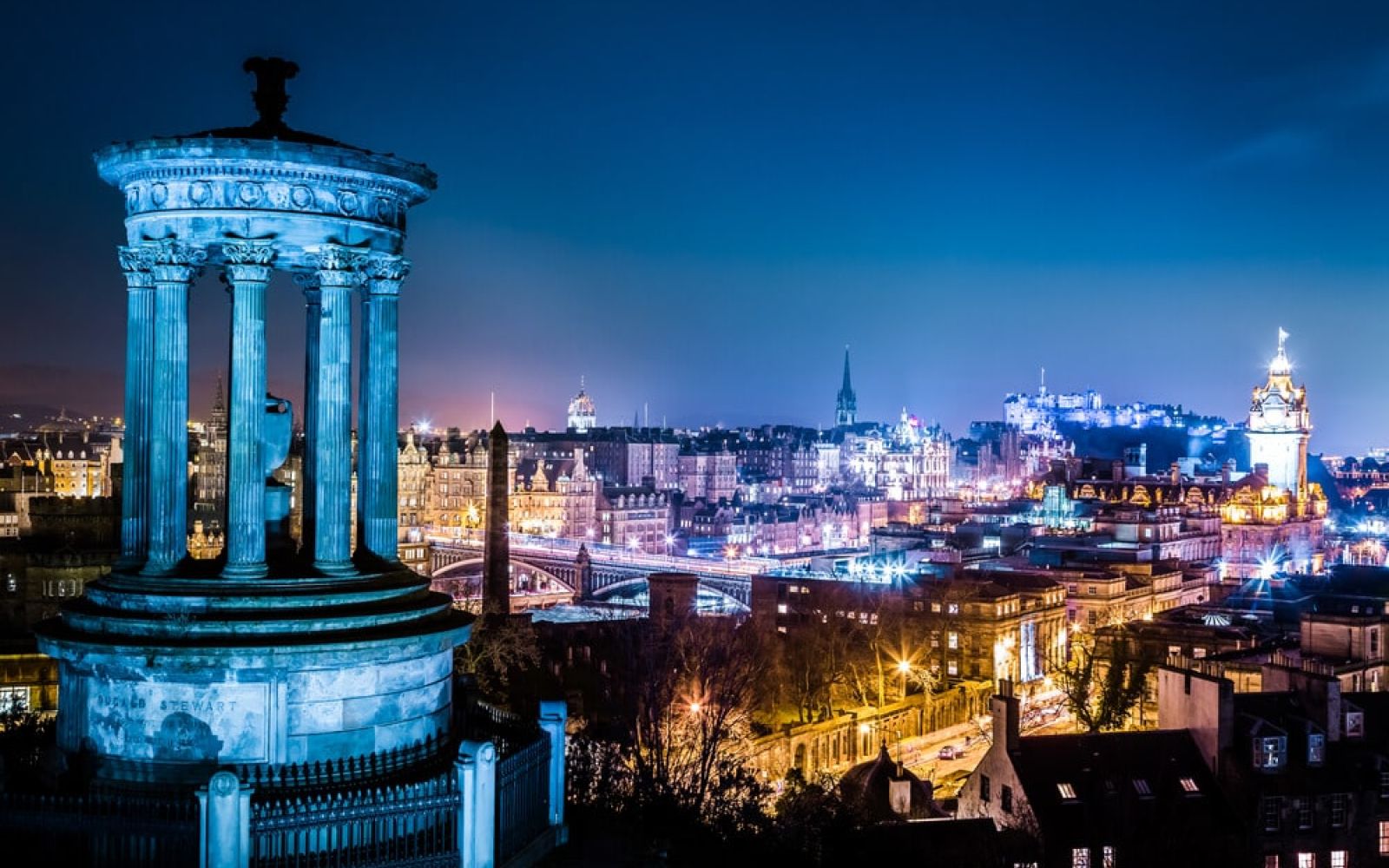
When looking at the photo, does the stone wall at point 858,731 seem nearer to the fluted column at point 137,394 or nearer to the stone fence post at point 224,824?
the fluted column at point 137,394

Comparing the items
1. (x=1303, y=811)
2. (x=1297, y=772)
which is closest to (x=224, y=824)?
(x=1297, y=772)

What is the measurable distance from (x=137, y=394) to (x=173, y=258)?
173 centimetres

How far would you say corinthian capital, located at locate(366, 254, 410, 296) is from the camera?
59.6 feet

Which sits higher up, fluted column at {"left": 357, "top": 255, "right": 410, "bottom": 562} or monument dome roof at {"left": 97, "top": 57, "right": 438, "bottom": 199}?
monument dome roof at {"left": 97, "top": 57, "right": 438, "bottom": 199}

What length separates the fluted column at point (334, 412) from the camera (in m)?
17.5

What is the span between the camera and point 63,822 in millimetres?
14641

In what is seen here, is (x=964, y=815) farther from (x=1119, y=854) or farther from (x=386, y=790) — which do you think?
(x=386, y=790)

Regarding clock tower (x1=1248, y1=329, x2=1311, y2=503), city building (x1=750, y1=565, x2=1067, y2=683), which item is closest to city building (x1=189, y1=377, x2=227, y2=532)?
city building (x1=750, y1=565, x2=1067, y2=683)

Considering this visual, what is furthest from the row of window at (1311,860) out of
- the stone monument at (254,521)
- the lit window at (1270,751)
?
the stone monument at (254,521)

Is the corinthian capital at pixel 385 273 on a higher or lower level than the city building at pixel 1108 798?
higher

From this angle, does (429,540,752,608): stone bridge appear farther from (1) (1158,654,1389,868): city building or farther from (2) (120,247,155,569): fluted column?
(2) (120,247,155,569): fluted column

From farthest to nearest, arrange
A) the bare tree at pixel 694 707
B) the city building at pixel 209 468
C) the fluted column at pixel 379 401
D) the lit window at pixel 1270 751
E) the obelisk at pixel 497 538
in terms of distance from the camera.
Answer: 1. the city building at pixel 209 468
2. the obelisk at pixel 497 538
3. the lit window at pixel 1270 751
4. the bare tree at pixel 694 707
5. the fluted column at pixel 379 401

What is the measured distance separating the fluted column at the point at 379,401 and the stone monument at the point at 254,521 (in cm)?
2

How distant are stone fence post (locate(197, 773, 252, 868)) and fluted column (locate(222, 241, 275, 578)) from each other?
332 centimetres
